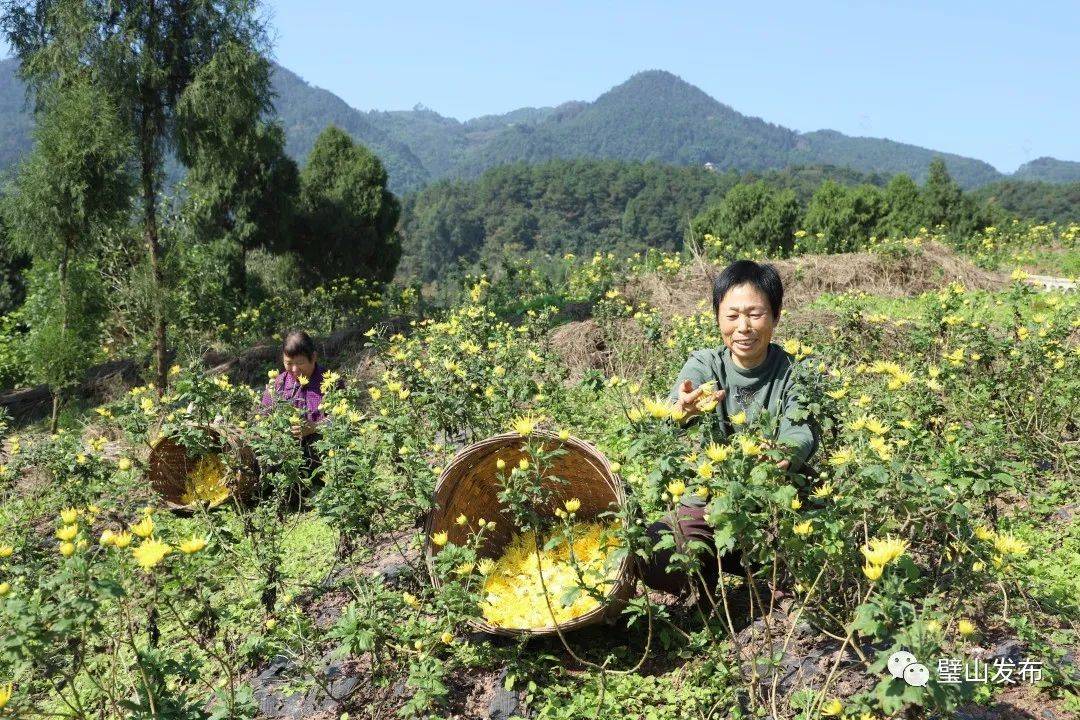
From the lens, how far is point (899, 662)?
1307 millimetres

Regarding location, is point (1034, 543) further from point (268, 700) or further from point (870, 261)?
point (870, 261)

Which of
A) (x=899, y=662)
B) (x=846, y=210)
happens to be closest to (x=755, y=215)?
(x=846, y=210)

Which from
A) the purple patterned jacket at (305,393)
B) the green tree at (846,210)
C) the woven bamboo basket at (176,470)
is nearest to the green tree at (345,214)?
the purple patterned jacket at (305,393)

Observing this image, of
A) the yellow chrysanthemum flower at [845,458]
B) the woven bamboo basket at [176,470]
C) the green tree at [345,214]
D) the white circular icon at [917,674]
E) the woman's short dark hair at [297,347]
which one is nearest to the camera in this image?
the white circular icon at [917,674]

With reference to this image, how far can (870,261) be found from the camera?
25.8ft

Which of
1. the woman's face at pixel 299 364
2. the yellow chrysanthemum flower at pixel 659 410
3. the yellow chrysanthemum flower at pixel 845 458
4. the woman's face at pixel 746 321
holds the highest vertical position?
the woman's face at pixel 746 321

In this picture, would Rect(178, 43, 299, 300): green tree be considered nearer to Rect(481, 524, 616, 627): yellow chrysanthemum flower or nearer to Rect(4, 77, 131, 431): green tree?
Rect(4, 77, 131, 431): green tree

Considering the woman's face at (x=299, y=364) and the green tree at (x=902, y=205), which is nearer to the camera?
the woman's face at (x=299, y=364)

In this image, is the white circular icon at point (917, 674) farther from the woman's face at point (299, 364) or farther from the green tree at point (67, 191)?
the green tree at point (67, 191)

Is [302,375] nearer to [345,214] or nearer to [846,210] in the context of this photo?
[345,214]

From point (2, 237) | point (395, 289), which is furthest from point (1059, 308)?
point (2, 237)

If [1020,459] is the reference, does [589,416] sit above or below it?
below

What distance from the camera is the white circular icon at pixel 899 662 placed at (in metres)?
1.30

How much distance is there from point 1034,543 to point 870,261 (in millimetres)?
5770
